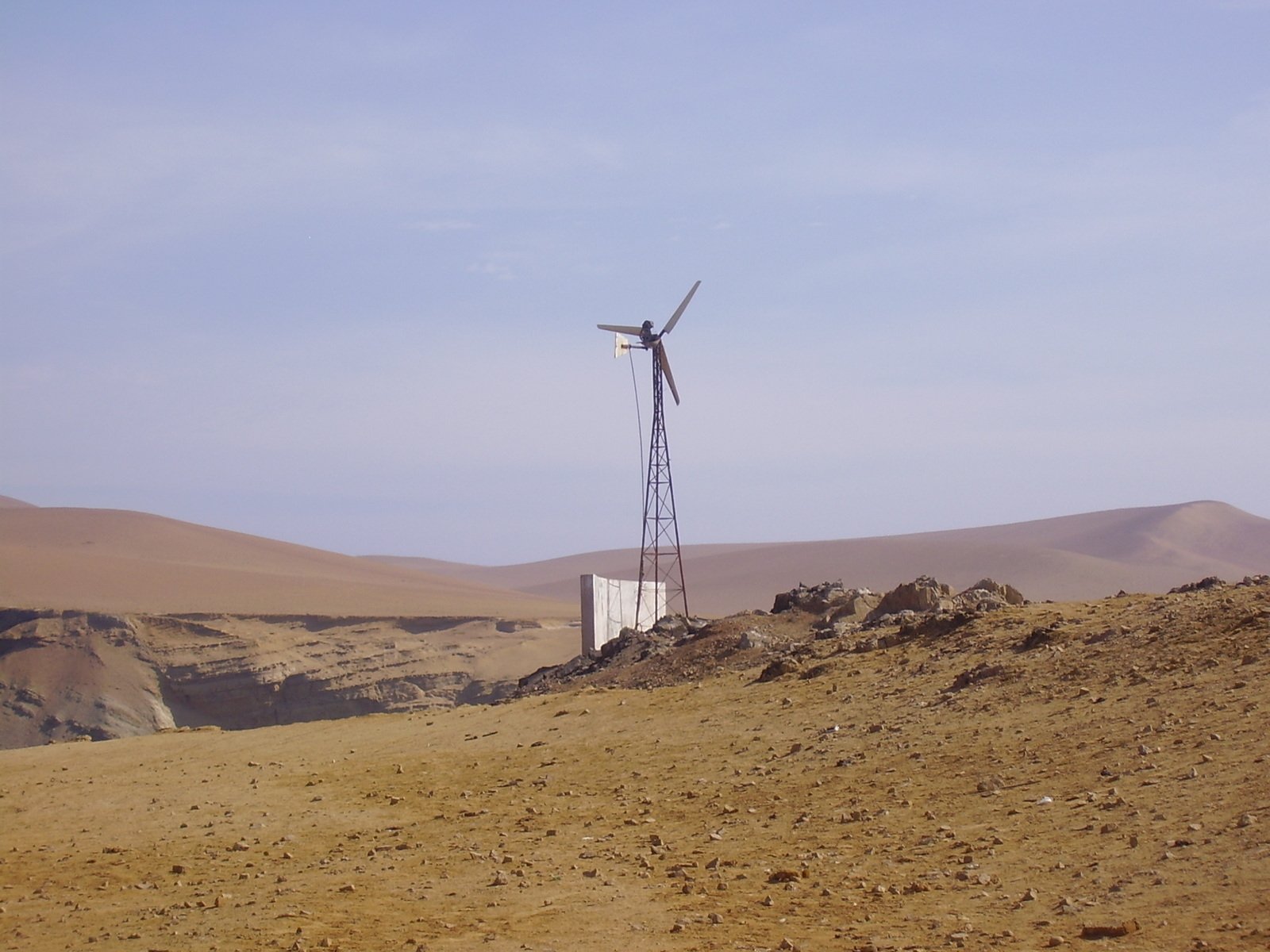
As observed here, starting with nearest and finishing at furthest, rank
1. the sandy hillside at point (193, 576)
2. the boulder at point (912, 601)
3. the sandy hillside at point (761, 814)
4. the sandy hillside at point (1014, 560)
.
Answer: the sandy hillside at point (761, 814), the boulder at point (912, 601), the sandy hillside at point (193, 576), the sandy hillside at point (1014, 560)

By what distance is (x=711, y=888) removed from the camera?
8500 millimetres

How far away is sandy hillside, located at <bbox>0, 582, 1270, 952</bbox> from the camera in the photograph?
762cm

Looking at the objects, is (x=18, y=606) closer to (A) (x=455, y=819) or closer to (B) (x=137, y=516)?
(A) (x=455, y=819)

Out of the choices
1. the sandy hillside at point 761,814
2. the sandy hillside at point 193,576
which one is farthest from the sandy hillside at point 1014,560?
the sandy hillside at point 761,814

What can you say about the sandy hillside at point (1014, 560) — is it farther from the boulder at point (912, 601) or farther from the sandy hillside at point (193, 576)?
the boulder at point (912, 601)

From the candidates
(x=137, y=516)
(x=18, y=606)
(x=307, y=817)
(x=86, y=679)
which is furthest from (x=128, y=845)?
(x=137, y=516)

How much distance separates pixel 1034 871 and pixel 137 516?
101 meters

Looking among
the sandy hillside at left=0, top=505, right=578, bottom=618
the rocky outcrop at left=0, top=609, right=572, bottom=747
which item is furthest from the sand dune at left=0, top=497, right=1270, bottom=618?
the rocky outcrop at left=0, top=609, right=572, bottom=747

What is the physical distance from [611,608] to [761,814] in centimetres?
1838

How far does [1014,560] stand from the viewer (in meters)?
107

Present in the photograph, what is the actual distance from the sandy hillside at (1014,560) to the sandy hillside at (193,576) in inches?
969

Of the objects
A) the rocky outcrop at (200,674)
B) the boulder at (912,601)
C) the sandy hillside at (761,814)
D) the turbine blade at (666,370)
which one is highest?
the turbine blade at (666,370)

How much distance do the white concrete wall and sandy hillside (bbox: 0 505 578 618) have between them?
19.1 m

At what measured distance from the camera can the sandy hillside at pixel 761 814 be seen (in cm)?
762
